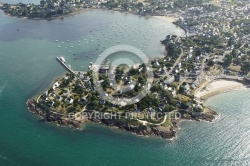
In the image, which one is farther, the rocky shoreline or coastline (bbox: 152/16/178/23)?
coastline (bbox: 152/16/178/23)

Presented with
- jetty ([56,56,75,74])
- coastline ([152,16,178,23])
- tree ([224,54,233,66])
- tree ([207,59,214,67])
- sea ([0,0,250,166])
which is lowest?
sea ([0,0,250,166])

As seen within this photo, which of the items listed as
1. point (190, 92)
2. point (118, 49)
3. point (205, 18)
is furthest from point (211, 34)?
point (190, 92)

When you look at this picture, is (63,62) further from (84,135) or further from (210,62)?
(210,62)

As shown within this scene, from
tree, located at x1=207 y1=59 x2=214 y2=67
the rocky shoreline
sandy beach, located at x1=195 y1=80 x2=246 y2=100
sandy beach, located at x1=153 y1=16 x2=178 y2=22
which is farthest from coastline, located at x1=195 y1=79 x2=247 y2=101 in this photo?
sandy beach, located at x1=153 y1=16 x2=178 y2=22

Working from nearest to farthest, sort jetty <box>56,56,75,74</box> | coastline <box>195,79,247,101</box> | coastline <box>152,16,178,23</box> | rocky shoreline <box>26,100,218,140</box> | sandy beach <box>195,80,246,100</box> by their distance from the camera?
rocky shoreline <box>26,100,218,140</box>, coastline <box>195,79,247,101</box>, sandy beach <box>195,80,246,100</box>, jetty <box>56,56,75,74</box>, coastline <box>152,16,178,23</box>

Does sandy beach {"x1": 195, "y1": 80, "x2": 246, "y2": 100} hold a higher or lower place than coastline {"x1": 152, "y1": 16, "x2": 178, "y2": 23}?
lower

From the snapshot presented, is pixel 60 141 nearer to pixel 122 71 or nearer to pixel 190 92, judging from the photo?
pixel 122 71

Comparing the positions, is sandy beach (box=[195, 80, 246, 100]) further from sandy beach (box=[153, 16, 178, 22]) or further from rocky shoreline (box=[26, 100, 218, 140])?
sandy beach (box=[153, 16, 178, 22])

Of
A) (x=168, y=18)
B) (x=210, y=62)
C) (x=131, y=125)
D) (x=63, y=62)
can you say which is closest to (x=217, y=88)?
(x=210, y=62)
